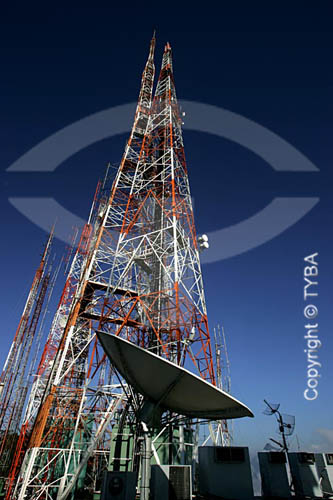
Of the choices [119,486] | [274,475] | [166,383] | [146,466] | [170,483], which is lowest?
[119,486]

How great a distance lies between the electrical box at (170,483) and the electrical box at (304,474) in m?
9.22

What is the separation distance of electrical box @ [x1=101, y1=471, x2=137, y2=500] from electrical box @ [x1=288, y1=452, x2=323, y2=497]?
11.3m

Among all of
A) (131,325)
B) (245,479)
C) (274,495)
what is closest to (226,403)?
(245,479)

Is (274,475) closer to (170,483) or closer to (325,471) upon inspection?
(325,471)

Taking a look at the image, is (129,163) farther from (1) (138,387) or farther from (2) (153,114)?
(1) (138,387)

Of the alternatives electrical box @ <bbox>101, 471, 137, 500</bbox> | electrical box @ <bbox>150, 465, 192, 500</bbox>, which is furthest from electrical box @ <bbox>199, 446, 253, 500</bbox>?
electrical box @ <bbox>101, 471, 137, 500</bbox>

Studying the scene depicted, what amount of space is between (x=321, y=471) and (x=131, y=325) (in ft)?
51.9

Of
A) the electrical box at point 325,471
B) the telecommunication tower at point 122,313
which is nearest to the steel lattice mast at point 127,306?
the telecommunication tower at point 122,313

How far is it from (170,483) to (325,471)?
1248 centimetres

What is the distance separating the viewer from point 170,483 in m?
12.3

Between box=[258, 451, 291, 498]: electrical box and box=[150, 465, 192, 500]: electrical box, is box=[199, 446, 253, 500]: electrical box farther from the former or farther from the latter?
box=[150, 465, 192, 500]: electrical box

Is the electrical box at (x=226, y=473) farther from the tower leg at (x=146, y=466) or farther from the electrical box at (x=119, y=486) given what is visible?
the tower leg at (x=146, y=466)

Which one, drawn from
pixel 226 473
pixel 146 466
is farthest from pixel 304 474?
pixel 146 466

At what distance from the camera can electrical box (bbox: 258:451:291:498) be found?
15953 mm
